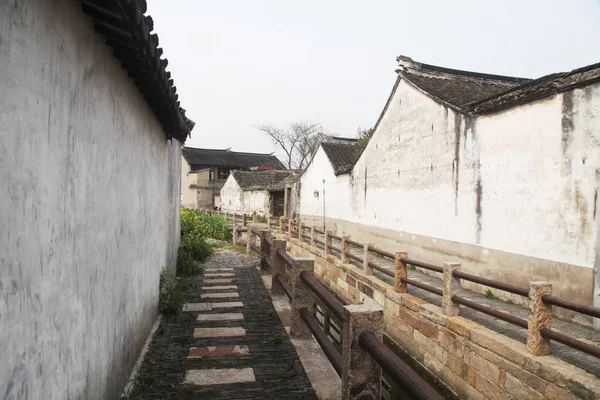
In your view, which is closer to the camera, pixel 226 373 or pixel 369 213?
pixel 226 373

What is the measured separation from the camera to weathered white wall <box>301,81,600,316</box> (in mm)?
5562

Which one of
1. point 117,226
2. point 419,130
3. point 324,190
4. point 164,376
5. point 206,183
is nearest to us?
point 117,226

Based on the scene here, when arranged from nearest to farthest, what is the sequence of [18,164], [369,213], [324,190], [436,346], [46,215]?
1. [18,164]
2. [46,215]
3. [436,346]
4. [369,213]
5. [324,190]

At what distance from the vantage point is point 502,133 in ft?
23.5

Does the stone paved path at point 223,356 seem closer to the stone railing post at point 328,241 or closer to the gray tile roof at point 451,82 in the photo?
the stone railing post at point 328,241

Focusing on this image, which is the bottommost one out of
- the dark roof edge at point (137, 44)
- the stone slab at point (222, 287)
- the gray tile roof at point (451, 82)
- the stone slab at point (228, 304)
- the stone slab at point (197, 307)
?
the stone slab at point (222, 287)

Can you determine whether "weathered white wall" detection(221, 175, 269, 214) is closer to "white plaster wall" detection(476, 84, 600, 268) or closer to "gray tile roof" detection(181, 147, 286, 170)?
"gray tile roof" detection(181, 147, 286, 170)

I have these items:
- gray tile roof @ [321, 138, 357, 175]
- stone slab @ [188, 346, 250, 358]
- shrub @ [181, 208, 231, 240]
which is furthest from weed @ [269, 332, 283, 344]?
gray tile roof @ [321, 138, 357, 175]

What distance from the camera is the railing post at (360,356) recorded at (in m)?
2.19

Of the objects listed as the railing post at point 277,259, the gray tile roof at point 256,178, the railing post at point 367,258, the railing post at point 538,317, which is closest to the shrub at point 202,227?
the railing post at point 367,258

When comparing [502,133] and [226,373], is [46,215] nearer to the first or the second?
[226,373]

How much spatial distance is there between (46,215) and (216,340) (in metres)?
3.09

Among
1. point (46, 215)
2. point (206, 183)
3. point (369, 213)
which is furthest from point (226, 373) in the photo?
point (206, 183)

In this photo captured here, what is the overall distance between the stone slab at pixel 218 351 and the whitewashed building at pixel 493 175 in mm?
4734
